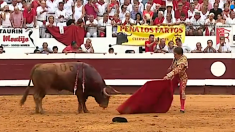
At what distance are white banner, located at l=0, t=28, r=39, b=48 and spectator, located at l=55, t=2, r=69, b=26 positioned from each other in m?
0.74

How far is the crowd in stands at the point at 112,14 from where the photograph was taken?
47.8 feet

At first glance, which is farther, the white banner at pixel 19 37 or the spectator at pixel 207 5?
the spectator at pixel 207 5

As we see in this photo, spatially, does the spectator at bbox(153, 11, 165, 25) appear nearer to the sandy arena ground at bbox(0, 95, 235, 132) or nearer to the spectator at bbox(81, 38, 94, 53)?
the spectator at bbox(81, 38, 94, 53)

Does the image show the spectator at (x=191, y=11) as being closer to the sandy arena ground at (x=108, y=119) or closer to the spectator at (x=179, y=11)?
the spectator at (x=179, y=11)

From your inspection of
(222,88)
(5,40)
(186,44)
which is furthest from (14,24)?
(222,88)

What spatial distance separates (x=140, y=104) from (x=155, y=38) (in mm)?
5032

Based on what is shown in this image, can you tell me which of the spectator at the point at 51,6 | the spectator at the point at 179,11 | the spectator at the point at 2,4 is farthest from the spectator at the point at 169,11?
the spectator at the point at 2,4

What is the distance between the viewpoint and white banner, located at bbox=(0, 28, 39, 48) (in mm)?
14297

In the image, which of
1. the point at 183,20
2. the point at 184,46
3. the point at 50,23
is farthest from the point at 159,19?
the point at 50,23

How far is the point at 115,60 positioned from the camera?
14.4 m

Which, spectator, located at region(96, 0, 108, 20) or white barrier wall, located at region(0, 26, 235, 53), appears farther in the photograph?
spectator, located at region(96, 0, 108, 20)

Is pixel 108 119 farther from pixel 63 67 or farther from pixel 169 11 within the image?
pixel 169 11

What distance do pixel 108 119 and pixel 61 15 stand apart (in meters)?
6.74

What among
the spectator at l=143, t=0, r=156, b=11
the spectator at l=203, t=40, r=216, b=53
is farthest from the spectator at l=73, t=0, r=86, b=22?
the spectator at l=203, t=40, r=216, b=53
